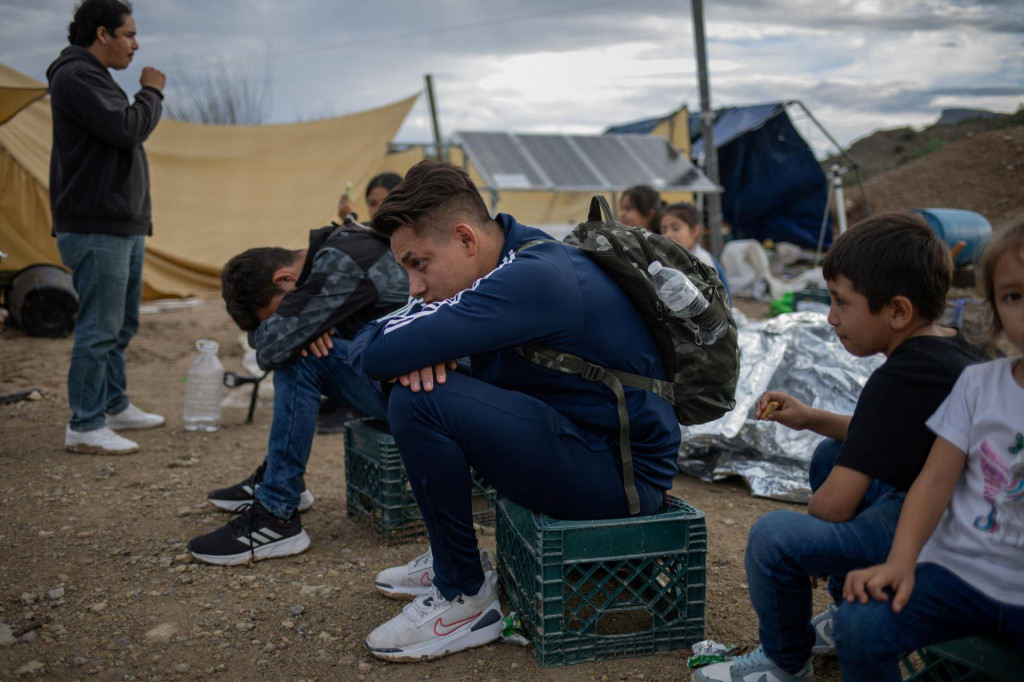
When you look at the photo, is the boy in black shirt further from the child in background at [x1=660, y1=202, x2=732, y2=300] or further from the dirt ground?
the child in background at [x1=660, y1=202, x2=732, y2=300]

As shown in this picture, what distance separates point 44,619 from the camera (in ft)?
7.57

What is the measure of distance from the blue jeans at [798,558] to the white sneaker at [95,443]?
3292 mm

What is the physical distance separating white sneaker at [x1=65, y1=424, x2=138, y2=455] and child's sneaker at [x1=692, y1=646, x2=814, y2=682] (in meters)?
3.15

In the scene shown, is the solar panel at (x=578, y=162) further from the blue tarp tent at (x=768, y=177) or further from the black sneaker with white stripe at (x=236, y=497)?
the black sneaker with white stripe at (x=236, y=497)

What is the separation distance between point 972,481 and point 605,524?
813 mm

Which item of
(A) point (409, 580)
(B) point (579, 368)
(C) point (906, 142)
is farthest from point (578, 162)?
(C) point (906, 142)

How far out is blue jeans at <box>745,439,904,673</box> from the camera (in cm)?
160

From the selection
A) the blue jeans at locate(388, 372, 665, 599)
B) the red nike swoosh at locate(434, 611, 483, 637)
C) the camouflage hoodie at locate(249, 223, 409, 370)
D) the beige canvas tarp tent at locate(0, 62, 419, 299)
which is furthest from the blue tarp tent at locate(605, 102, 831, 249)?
the red nike swoosh at locate(434, 611, 483, 637)

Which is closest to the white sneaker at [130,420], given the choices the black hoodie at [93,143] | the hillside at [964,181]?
the black hoodie at [93,143]

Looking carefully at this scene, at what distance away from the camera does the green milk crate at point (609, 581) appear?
6.31 ft

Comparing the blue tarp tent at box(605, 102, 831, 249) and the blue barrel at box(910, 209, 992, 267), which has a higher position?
the blue tarp tent at box(605, 102, 831, 249)

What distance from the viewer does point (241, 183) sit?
11117 millimetres

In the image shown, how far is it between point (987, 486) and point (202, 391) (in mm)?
4062

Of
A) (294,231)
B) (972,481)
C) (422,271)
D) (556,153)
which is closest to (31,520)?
(422,271)
